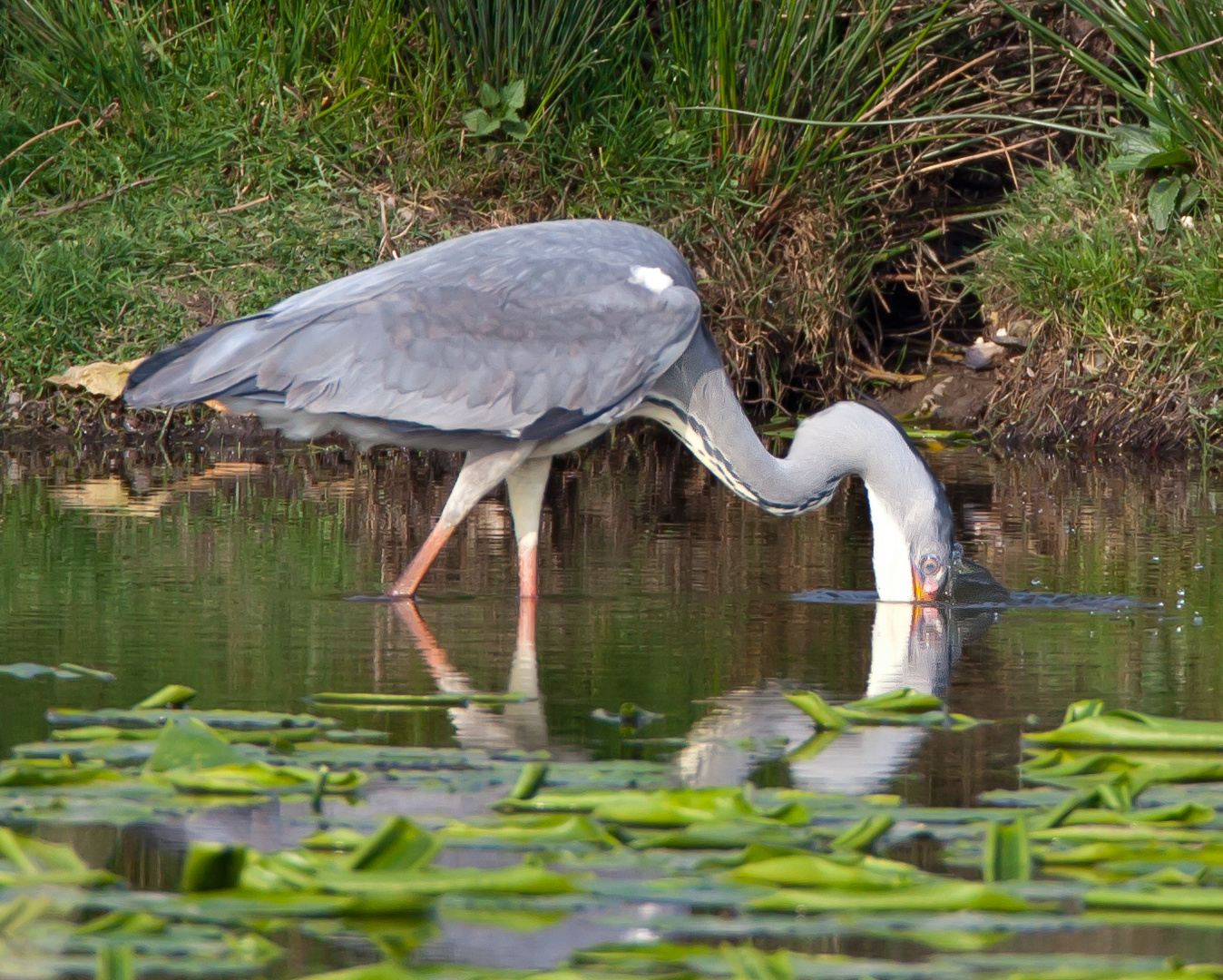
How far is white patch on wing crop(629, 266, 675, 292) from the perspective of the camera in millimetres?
6105

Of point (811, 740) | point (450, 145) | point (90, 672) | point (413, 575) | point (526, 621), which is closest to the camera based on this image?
point (811, 740)

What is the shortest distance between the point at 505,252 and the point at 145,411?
4874 mm

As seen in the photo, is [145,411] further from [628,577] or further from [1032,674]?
[1032,674]

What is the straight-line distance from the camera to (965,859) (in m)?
3.01

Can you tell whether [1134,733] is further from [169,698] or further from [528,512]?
[528,512]

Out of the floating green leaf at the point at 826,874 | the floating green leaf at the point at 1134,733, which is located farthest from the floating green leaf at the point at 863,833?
the floating green leaf at the point at 1134,733

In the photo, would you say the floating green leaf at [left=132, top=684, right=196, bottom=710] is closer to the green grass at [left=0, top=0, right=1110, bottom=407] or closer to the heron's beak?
the heron's beak

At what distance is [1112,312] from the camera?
10.8m

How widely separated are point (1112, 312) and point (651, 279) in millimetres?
5352

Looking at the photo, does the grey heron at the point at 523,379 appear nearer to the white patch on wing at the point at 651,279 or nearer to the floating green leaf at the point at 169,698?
the white patch on wing at the point at 651,279

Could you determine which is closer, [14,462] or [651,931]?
[651,931]

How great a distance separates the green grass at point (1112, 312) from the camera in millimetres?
10477

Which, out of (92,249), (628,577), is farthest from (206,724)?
(92,249)

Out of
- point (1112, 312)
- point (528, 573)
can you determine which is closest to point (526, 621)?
point (528, 573)
